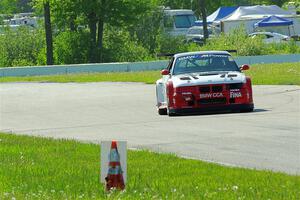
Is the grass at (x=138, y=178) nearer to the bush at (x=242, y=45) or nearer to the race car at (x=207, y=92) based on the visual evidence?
the race car at (x=207, y=92)

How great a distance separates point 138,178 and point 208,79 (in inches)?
374

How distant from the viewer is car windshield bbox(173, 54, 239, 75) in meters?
21.8

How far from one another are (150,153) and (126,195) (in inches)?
156

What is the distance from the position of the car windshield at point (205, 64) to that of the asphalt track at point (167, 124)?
1.14m

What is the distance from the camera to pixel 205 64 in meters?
21.8

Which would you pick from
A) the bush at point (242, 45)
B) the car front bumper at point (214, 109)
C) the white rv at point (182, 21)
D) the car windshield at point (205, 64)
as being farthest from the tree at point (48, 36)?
the car front bumper at point (214, 109)

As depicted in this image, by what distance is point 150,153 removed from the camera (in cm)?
1403

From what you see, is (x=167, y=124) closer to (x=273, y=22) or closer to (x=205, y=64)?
(x=205, y=64)

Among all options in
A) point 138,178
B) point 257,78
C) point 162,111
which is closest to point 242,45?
point 257,78

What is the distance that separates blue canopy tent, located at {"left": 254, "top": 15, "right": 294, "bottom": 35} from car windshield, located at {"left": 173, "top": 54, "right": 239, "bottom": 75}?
50139 mm

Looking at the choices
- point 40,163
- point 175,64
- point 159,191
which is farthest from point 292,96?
point 159,191

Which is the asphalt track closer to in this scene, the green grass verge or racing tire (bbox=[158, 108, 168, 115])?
racing tire (bbox=[158, 108, 168, 115])

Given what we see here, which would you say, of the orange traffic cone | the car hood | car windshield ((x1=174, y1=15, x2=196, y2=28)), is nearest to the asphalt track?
the car hood

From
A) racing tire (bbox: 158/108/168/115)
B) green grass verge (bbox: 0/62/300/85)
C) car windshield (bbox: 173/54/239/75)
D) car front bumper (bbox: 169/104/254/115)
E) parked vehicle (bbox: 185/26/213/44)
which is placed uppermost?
car windshield (bbox: 173/54/239/75)
